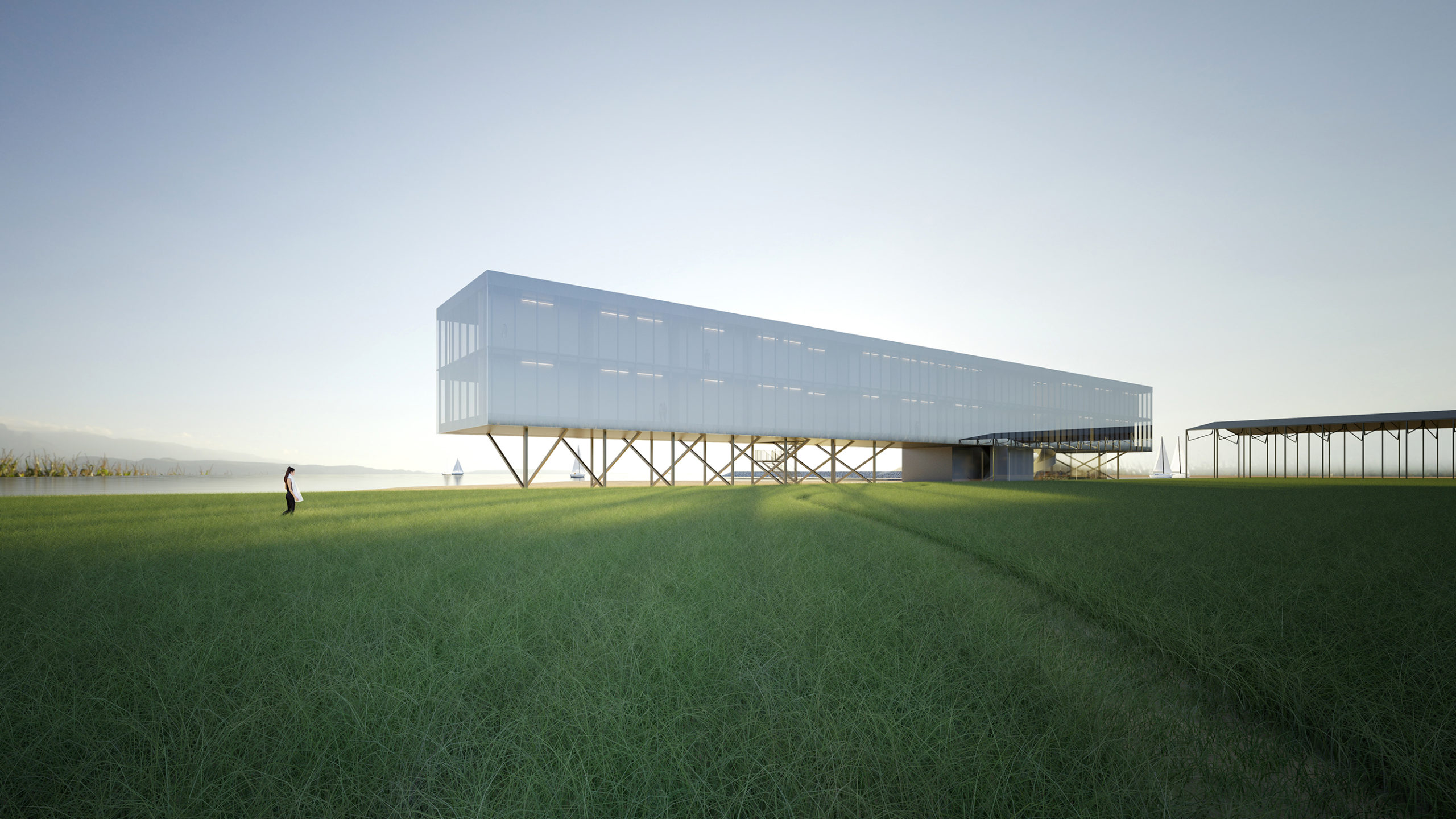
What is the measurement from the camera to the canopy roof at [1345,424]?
3200cm

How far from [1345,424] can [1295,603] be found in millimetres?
44043

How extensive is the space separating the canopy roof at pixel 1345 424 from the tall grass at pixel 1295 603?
31.0 m

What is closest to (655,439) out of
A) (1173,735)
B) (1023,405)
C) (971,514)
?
(971,514)

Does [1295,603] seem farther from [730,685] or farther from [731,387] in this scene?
[731,387]

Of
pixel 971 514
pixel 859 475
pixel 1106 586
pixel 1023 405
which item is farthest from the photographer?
pixel 1023 405

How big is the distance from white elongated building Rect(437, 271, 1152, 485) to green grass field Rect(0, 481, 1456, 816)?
65.7 ft

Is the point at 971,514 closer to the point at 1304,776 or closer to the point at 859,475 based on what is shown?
the point at 1304,776

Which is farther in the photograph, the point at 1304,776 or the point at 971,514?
the point at 971,514

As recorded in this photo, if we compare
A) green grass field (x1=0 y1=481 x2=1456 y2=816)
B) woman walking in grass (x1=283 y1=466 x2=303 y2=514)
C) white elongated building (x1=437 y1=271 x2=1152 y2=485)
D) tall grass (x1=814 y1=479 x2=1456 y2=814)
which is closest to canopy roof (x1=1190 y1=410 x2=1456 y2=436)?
white elongated building (x1=437 y1=271 x2=1152 y2=485)

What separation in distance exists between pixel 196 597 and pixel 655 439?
2707 cm

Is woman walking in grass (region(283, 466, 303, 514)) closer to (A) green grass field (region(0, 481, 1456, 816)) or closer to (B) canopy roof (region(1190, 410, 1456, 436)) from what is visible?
(A) green grass field (region(0, 481, 1456, 816))

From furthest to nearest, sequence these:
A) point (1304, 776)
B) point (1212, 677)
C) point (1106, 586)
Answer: point (1106, 586), point (1212, 677), point (1304, 776)

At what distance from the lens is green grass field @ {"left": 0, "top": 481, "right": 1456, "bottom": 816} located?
83.0 inches

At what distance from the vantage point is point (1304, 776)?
7.45ft
